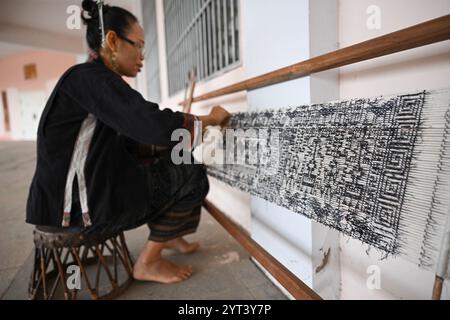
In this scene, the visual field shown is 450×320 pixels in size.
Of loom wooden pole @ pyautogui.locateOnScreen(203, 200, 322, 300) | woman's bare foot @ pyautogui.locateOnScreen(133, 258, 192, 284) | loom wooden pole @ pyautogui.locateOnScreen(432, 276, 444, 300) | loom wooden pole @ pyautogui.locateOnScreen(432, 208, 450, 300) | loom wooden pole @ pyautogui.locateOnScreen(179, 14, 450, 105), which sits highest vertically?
loom wooden pole @ pyautogui.locateOnScreen(179, 14, 450, 105)

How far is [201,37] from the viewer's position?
7.11 ft

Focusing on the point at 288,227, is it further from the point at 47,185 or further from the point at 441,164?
the point at 47,185

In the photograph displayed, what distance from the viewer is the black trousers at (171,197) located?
1.18 meters

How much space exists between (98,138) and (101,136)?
0.5 inches

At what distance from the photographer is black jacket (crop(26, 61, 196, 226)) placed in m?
0.88

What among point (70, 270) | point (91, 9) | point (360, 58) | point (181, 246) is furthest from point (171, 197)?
point (360, 58)

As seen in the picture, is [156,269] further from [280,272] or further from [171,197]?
[280,272]

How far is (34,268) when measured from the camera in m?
1.17

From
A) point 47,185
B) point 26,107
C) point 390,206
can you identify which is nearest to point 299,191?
point 390,206

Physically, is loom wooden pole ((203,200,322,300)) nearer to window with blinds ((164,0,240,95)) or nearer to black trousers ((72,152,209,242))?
black trousers ((72,152,209,242))

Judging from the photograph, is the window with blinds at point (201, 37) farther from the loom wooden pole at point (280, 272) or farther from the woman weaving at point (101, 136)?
the loom wooden pole at point (280, 272)

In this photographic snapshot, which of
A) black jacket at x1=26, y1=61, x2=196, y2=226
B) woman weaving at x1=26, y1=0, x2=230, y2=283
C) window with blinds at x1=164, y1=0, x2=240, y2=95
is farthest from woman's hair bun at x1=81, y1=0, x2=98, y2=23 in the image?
window with blinds at x1=164, y1=0, x2=240, y2=95

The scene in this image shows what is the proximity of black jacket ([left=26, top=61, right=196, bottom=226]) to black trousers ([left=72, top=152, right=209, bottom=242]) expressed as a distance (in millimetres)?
81

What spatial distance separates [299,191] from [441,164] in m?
0.33
